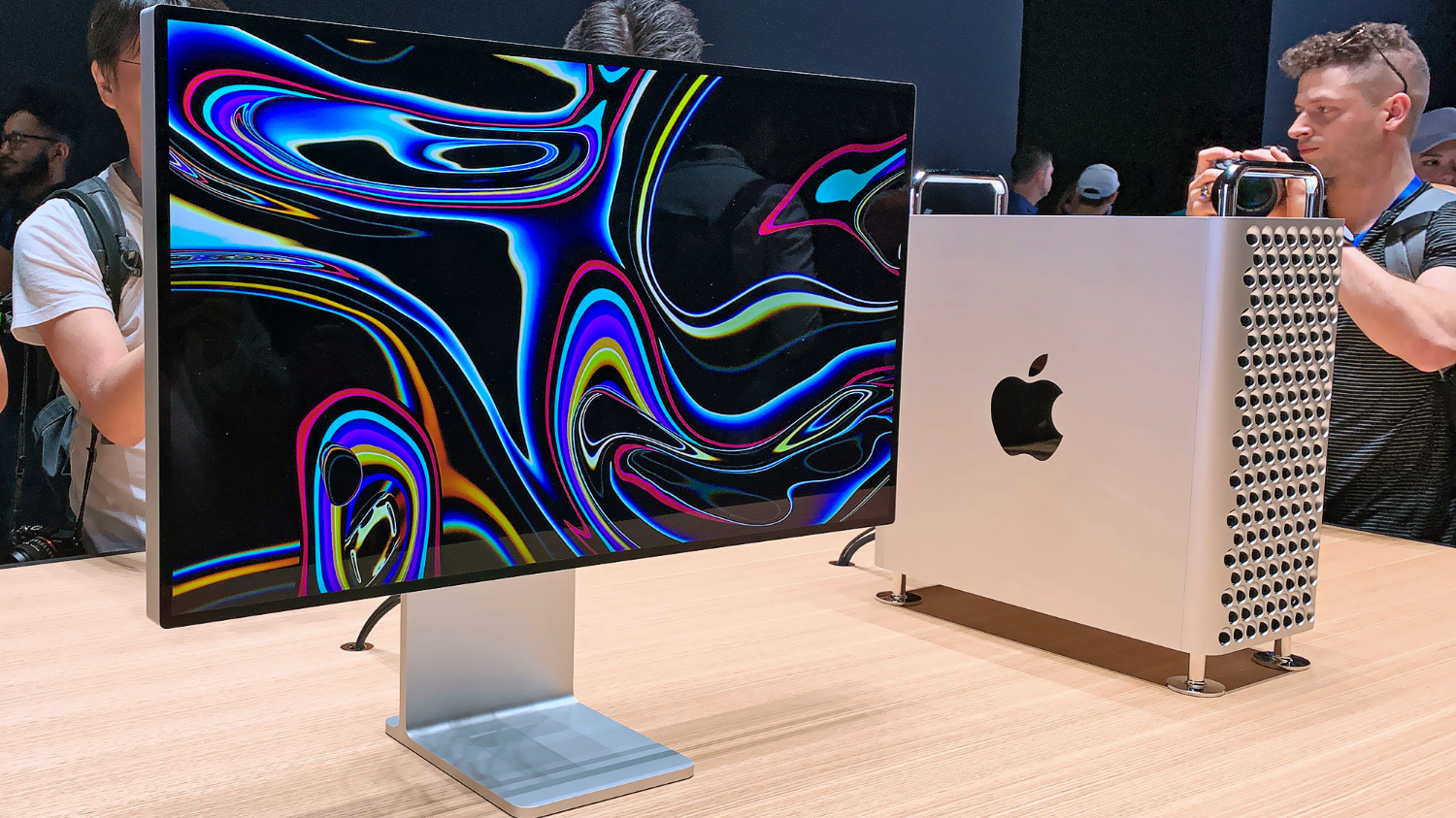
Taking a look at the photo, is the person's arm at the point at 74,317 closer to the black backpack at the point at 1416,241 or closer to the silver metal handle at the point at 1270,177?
the silver metal handle at the point at 1270,177

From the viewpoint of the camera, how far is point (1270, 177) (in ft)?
3.58

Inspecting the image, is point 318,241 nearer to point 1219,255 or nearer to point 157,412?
point 157,412

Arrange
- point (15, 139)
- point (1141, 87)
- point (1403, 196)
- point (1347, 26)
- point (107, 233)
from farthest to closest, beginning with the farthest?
point (1141, 87) → point (1347, 26) → point (1403, 196) → point (107, 233) → point (15, 139)

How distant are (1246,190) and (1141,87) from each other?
1.68 meters

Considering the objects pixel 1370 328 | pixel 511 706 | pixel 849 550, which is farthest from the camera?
pixel 1370 328

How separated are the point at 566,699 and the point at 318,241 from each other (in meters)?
0.41

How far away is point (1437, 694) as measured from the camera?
1037 millimetres

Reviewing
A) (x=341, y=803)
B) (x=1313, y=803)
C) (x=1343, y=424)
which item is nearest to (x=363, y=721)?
(x=341, y=803)

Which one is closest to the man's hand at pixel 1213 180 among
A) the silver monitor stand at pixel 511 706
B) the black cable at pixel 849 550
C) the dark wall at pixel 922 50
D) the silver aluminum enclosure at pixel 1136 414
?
the silver aluminum enclosure at pixel 1136 414

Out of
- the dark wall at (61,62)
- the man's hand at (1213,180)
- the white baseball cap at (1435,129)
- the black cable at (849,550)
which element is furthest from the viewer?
the white baseball cap at (1435,129)

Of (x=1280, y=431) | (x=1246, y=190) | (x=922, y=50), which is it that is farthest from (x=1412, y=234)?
(x=1280, y=431)

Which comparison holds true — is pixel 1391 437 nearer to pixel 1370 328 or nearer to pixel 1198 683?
pixel 1370 328

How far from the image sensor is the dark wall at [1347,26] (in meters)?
2.30

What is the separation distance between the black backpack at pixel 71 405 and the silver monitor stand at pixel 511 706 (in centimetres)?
106
